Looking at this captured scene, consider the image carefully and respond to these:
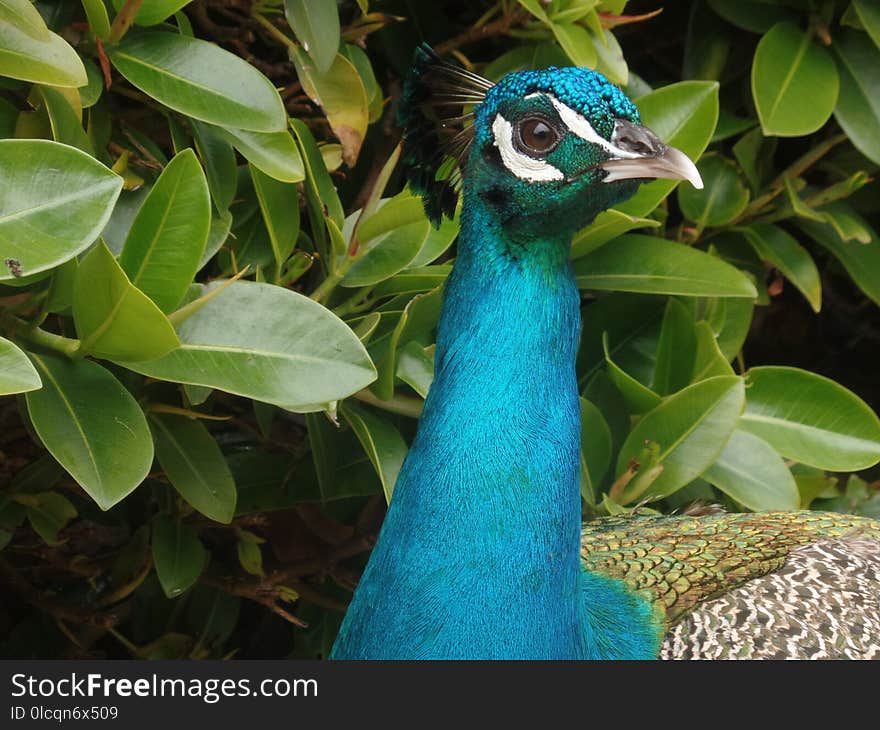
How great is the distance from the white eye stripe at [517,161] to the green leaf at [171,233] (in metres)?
0.29

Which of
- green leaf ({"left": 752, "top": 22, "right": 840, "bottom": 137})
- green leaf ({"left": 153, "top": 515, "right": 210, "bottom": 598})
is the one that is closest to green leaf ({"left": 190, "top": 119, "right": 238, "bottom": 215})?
green leaf ({"left": 153, "top": 515, "right": 210, "bottom": 598})

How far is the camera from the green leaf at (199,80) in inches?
53.6

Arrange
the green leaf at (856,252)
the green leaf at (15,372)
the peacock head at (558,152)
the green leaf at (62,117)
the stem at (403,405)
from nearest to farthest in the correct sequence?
1. the green leaf at (15,372)
2. the peacock head at (558,152)
3. the green leaf at (62,117)
4. the stem at (403,405)
5. the green leaf at (856,252)

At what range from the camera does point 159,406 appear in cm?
147

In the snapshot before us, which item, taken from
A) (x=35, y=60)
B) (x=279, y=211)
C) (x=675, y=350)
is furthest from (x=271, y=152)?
(x=675, y=350)

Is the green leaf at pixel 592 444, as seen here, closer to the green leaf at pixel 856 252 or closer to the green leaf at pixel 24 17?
the green leaf at pixel 856 252

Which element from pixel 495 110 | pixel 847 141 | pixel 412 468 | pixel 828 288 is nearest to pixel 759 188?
pixel 847 141

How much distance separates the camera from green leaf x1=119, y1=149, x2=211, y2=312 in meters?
1.21

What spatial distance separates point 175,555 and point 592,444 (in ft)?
1.91

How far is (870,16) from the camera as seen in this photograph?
6.27 feet

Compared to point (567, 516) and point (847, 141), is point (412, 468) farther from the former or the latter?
point (847, 141)

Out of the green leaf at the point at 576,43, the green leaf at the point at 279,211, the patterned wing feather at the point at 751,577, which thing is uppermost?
the green leaf at the point at 576,43

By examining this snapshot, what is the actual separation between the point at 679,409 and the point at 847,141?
817mm

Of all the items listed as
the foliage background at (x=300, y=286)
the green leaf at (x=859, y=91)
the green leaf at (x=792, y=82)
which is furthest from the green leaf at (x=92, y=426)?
the green leaf at (x=859, y=91)
